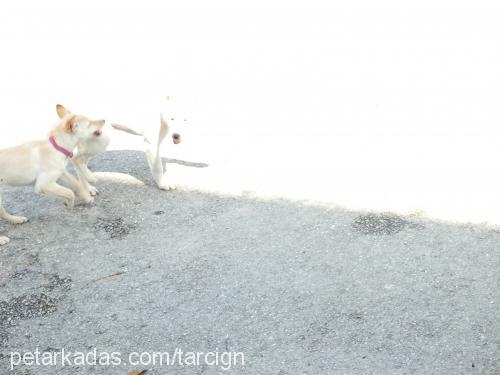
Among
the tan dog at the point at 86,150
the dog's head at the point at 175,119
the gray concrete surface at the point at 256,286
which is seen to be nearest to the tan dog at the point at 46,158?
the tan dog at the point at 86,150

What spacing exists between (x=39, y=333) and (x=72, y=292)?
1.28ft

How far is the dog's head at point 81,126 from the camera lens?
4686 millimetres

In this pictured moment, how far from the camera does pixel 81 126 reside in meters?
4.73

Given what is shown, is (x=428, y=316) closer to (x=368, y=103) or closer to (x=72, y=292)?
(x=72, y=292)

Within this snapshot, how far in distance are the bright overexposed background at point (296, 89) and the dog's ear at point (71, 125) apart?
0.55 m

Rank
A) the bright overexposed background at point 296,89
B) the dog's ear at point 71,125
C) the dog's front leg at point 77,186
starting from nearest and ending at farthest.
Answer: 1. the dog's ear at point 71,125
2. the dog's front leg at point 77,186
3. the bright overexposed background at point 296,89

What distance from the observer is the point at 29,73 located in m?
8.14

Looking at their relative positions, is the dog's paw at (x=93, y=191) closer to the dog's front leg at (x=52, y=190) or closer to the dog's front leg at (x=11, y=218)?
the dog's front leg at (x=52, y=190)

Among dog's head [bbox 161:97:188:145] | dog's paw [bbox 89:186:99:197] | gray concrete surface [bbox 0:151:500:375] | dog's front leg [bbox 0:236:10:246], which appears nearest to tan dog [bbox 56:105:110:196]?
dog's paw [bbox 89:186:99:197]

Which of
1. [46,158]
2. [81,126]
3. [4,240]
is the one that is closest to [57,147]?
[46,158]

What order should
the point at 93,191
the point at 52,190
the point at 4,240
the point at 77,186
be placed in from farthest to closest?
the point at 93,191 < the point at 77,186 < the point at 52,190 < the point at 4,240

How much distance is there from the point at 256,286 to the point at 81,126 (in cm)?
175

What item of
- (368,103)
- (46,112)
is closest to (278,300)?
(368,103)

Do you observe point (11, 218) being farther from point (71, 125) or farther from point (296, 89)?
point (296, 89)
